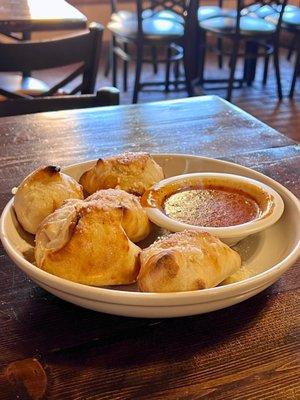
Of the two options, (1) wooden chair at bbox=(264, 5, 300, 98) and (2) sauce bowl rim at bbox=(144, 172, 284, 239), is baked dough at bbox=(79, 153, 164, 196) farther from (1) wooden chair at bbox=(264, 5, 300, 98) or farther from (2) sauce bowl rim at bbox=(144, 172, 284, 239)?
(1) wooden chair at bbox=(264, 5, 300, 98)

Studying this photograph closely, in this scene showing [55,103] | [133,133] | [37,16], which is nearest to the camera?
[133,133]

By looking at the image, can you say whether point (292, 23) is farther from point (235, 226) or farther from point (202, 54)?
point (235, 226)

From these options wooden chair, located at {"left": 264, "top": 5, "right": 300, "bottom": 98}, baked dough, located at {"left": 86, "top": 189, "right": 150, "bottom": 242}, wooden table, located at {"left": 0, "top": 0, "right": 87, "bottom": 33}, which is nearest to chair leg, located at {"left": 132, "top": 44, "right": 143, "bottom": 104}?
wooden table, located at {"left": 0, "top": 0, "right": 87, "bottom": 33}

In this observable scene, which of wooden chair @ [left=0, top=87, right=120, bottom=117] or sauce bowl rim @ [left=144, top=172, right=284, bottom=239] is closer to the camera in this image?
sauce bowl rim @ [left=144, top=172, right=284, bottom=239]

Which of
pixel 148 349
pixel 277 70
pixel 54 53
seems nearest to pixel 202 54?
pixel 277 70

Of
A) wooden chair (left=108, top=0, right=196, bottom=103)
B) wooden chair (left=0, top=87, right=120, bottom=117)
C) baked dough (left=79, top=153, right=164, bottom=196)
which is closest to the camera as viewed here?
baked dough (left=79, top=153, right=164, bottom=196)

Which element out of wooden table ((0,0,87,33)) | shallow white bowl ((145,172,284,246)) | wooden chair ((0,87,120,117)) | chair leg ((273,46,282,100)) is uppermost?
shallow white bowl ((145,172,284,246))
